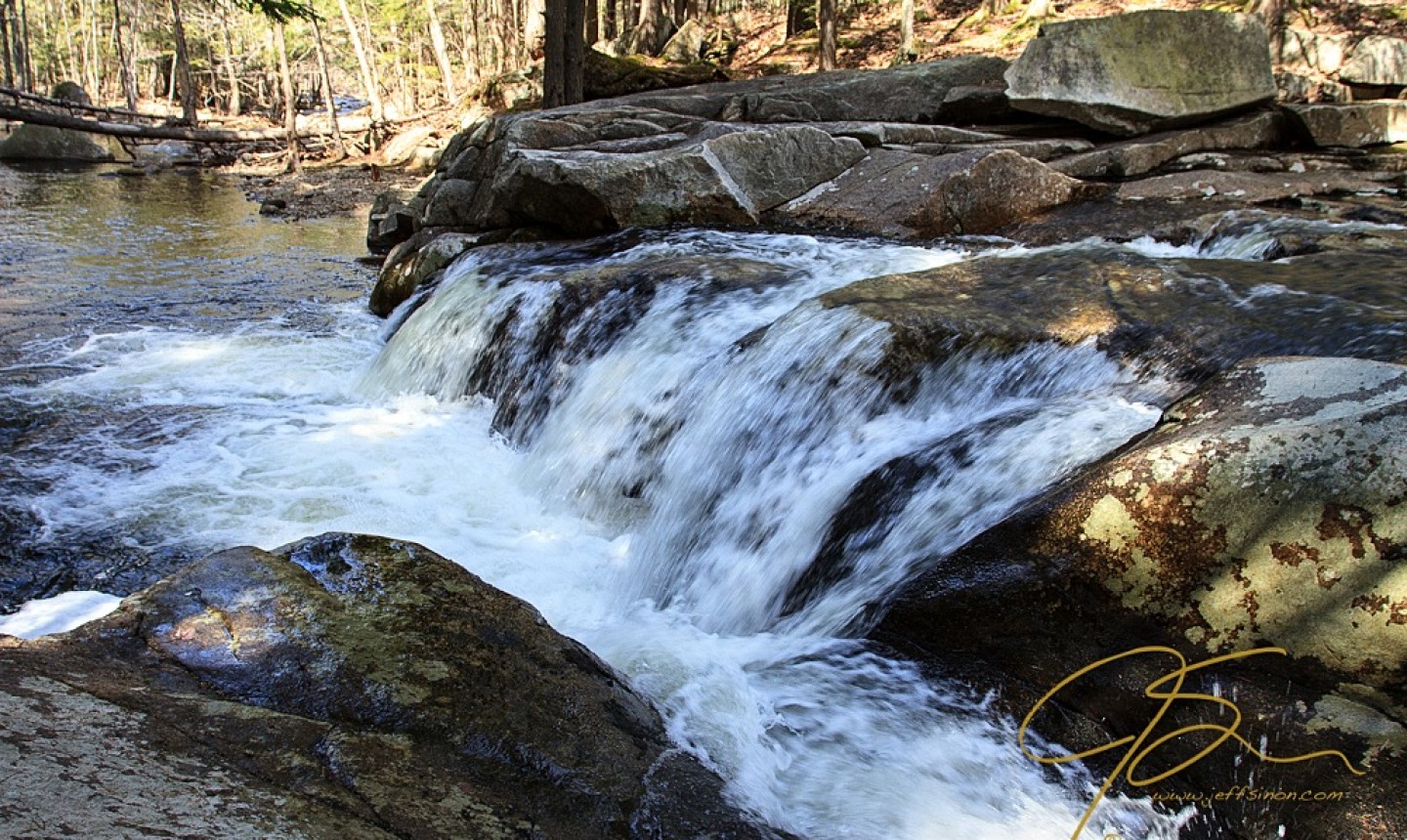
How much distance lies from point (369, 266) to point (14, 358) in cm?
604

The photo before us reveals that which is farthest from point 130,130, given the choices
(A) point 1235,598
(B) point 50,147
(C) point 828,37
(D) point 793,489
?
(A) point 1235,598

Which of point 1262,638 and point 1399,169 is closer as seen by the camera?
point 1262,638

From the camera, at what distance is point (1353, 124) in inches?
391

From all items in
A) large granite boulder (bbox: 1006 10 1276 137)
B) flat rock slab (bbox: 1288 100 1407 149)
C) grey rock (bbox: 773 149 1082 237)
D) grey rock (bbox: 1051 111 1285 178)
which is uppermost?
large granite boulder (bbox: 1006 10 1276 137)

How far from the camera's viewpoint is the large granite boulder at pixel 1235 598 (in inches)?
99.1

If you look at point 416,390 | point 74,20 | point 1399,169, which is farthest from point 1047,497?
point 74,20

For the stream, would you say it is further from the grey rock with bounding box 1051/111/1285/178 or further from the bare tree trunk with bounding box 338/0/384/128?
the bare tree trunk with bounding box 338/0/384/128

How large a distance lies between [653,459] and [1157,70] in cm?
787

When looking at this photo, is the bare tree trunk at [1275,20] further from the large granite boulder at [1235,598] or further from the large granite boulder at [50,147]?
the large granite boulder at [50,147]

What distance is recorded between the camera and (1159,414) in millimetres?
3545

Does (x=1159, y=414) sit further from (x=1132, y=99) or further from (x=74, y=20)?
(x=74, y=20)

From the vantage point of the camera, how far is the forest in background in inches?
792

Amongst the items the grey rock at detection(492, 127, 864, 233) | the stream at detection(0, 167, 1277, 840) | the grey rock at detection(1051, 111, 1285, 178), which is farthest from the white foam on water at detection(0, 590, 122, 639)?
the grey rock at detection(1051, 111, 1285, 178)

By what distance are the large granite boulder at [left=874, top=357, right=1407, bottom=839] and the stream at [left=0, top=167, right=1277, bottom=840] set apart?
0.67 feet
